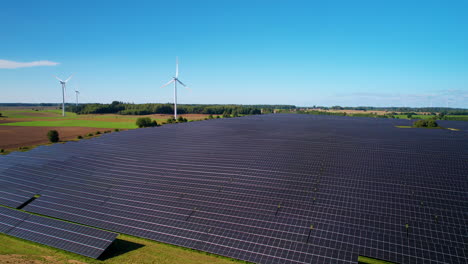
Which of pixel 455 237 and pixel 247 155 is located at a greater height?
pixel 247 155

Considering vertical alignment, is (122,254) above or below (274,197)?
below

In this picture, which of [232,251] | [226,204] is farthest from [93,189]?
[232,251]

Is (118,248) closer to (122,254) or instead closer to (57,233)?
(122,254)

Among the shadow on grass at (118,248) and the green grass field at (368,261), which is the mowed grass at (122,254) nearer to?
the shadow on grass at (118,248)

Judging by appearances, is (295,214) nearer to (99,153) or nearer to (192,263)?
(192,263)

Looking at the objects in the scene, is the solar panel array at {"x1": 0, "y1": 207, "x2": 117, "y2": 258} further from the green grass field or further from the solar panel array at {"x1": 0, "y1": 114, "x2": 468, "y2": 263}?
the green grass field

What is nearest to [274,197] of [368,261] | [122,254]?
[368,261]

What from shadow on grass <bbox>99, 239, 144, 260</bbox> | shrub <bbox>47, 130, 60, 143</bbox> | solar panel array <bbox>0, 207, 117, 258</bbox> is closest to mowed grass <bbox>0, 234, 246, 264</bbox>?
shadow on grass <bbox>99, 239, 144, 260</bbox>
